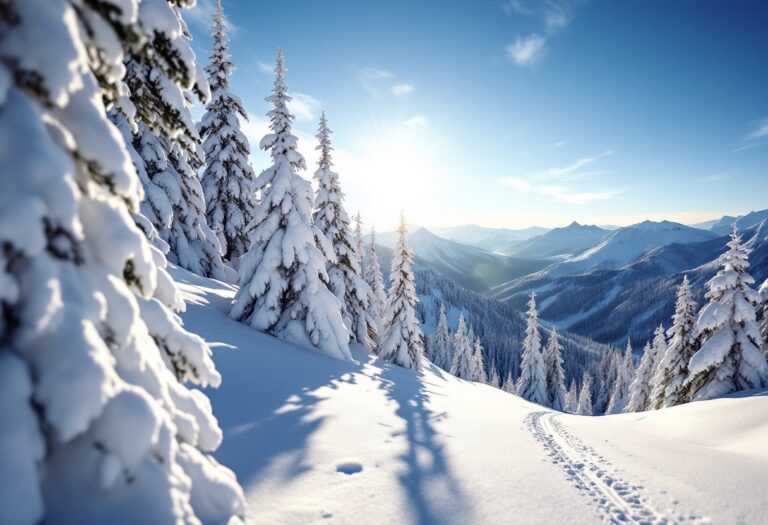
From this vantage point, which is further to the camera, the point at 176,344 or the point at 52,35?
the point at 176,344

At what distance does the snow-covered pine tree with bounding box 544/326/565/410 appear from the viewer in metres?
41.6

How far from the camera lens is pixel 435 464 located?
505 cm

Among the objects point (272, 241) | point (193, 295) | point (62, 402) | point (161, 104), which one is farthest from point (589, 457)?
point (193, 295)

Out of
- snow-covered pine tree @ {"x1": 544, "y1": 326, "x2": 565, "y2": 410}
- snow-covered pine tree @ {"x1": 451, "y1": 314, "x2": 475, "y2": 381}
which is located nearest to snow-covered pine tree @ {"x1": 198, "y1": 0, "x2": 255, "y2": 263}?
snow-covered pine tree @ {"x1": 451, "y1": 314, "x2": 475, "y2": 381}

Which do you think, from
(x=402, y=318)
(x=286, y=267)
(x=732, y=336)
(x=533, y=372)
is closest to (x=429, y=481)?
(x=286, y=267)

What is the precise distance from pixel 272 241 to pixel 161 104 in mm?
11233

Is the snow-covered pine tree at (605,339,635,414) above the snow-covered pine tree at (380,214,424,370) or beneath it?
beneath

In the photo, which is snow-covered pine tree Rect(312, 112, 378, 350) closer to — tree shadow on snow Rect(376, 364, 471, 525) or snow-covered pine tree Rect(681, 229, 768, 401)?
tree shadow on snow Rect(376, 364, 471, 525)

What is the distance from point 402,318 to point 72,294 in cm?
2258

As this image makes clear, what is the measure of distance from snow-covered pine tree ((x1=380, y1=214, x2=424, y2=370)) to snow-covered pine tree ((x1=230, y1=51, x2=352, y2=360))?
31.8ft

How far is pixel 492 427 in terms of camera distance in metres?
8.00

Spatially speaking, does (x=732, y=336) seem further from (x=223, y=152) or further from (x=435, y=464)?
(x=223, y=152)

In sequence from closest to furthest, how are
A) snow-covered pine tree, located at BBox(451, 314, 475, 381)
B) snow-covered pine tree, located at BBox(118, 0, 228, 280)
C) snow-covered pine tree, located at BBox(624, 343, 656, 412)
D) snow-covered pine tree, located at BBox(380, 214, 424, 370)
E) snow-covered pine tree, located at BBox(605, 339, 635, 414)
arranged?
snow-covered pine tree, located at BBox(118, 0, 228, 280), snow-covered pine tree, located at BBox(380, 214, 424, 370), snow-covered pine tree, located at BBox(624, 343, 656, 412), snow-covered pine tree, located at BBox(451, 314, 475, 381), snow-covered pine tree, located at BBox(605, 339, 635, 414)

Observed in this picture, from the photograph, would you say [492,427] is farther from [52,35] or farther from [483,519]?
[52,35]
